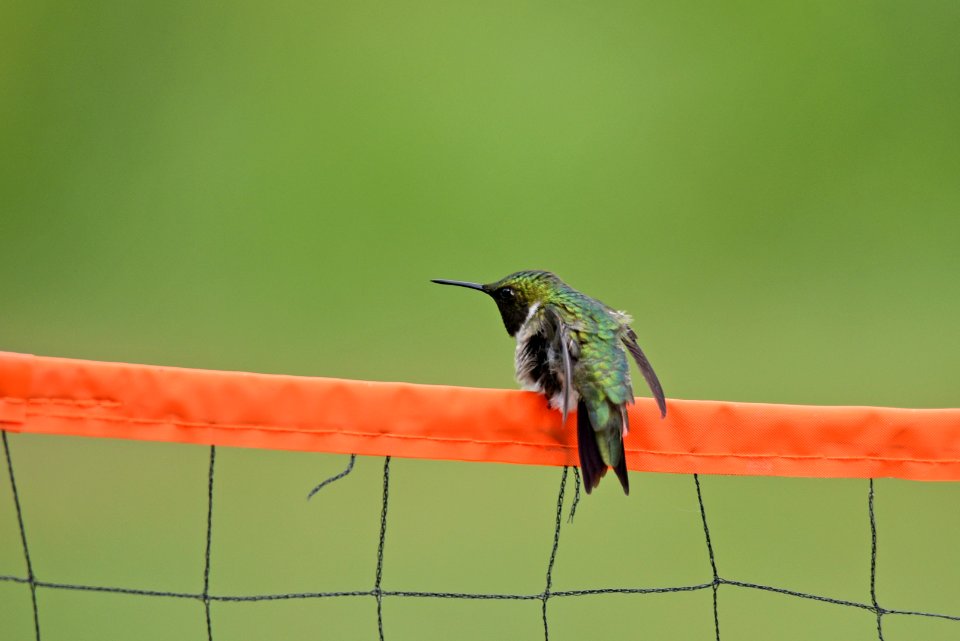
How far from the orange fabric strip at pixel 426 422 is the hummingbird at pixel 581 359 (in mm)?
47

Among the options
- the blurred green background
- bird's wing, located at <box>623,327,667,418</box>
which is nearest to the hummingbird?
bird's wing, located at <box>623,327,667,418</box>

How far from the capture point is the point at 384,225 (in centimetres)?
1001

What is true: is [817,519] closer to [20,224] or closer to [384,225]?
[384,225]

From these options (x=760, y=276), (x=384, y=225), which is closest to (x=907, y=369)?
(x=760, y=276)

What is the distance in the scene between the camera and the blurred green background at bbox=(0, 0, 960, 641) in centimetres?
561

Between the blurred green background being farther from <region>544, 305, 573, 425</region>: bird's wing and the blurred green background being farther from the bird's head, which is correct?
<region>544, 305, 573, 425</region>: bird's wing

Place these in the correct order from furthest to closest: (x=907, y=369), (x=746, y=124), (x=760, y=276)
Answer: (x=746, y=124) → (x=760, y=276) → (x=907, y=369)

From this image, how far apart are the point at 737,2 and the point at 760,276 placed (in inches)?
166

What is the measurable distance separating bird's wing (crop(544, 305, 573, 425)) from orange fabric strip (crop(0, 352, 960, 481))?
51 millimetres

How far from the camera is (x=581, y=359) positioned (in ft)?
6.53

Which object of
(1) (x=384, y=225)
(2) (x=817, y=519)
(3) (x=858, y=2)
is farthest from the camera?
(3) (x=858, y=2)

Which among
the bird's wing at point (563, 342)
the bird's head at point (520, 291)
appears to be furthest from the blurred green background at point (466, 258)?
the bird's wing at point (563, 342)

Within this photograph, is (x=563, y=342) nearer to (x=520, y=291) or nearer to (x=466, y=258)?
(x=520, y=291)

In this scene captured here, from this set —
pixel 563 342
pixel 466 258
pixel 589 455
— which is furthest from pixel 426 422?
pixel 466 258
